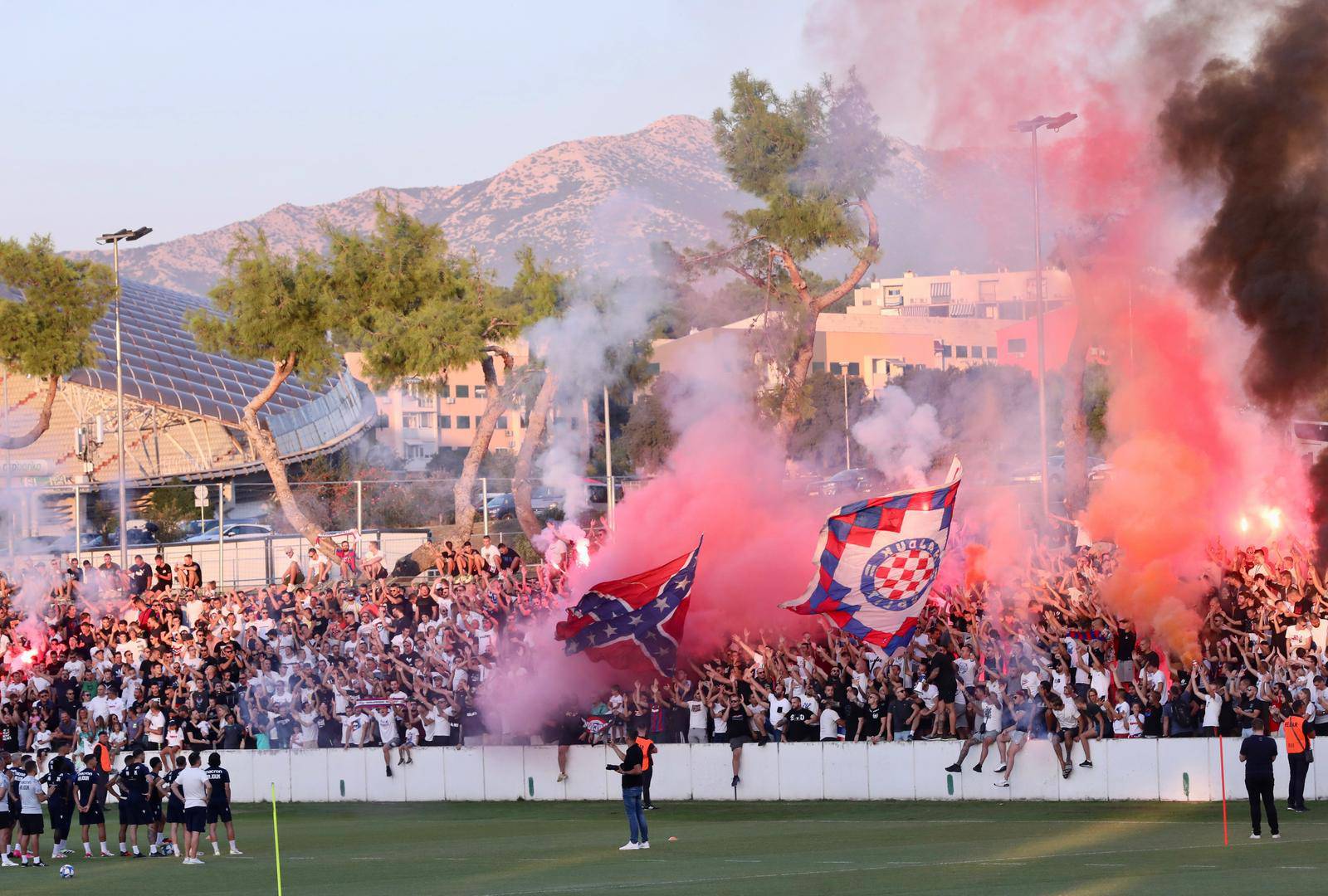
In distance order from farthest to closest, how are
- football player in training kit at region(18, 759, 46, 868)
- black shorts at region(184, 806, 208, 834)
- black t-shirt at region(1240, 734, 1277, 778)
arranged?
football player in training kit at region(18, 759, 46, 868) → black shorts at region(184, 806, 208, 834) → black t-shirt at region(1240, 734, 1277, 778)

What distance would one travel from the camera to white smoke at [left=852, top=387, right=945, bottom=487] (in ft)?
170

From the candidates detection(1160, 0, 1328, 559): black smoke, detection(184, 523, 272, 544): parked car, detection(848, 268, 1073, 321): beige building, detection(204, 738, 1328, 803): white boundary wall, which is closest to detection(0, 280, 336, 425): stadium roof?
detection(184, 523, 272, 544): parked car

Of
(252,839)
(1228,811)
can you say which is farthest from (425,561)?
(1228,811)

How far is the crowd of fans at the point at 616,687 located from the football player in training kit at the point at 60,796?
574cm

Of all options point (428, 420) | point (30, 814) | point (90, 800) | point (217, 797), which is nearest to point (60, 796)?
point (90, 800)

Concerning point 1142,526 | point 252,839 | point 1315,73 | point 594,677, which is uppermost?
point 1315,73

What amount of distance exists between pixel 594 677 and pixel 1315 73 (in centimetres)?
1587

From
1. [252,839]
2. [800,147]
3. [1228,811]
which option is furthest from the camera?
[800,147]

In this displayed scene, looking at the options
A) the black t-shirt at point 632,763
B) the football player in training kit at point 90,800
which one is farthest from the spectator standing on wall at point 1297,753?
the football player in training kit at point 90,800

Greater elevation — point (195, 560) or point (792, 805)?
point (195, 560)

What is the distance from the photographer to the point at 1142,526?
Result: 96.1 ft

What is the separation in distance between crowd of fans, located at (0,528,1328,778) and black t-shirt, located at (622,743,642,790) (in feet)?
20.2

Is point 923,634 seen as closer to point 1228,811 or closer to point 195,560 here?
point 1228,811

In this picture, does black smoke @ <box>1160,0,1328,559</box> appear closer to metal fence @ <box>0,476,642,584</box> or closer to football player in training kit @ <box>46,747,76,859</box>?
metal fence @ <box>0,476,642,584</box>
